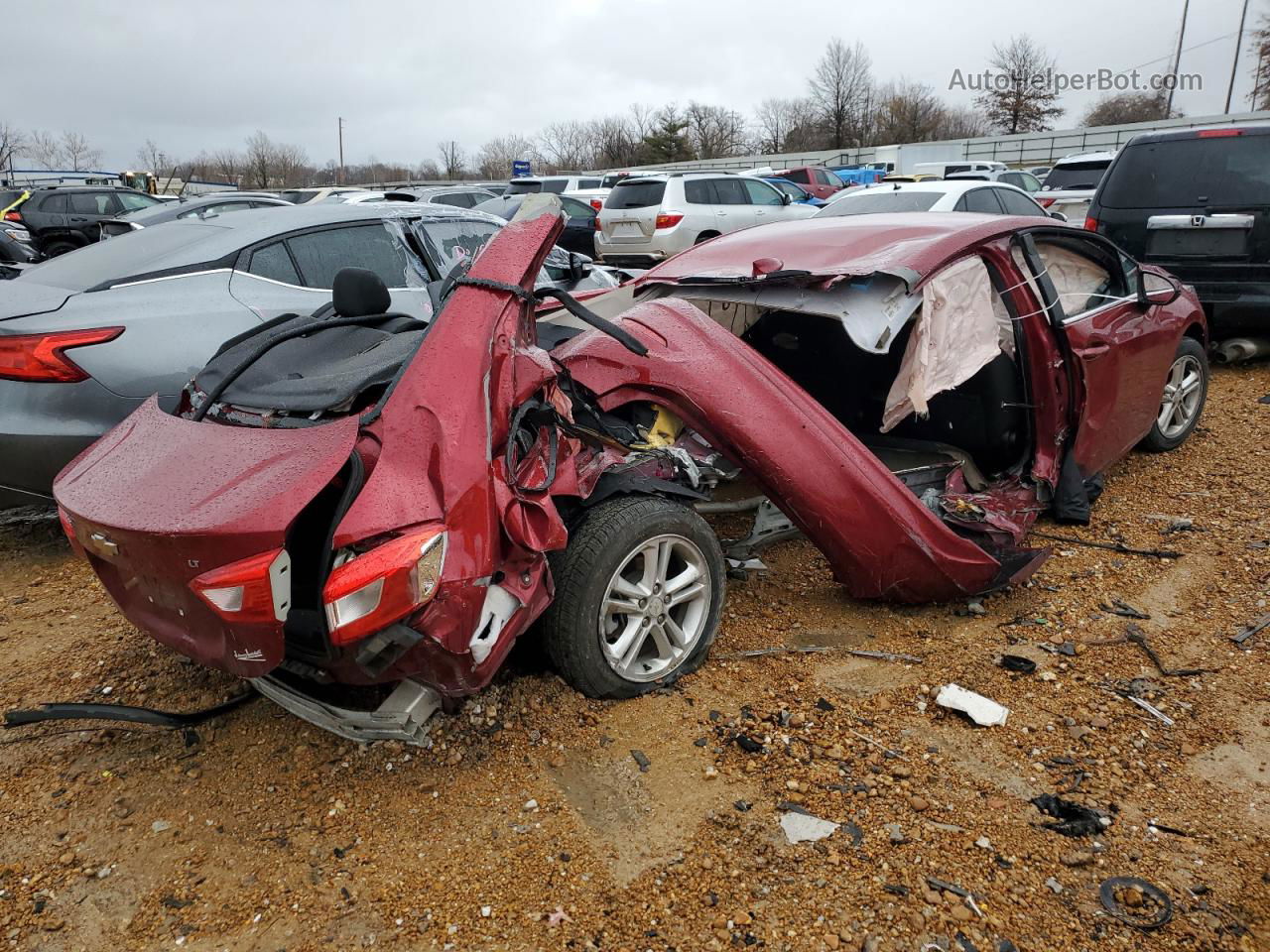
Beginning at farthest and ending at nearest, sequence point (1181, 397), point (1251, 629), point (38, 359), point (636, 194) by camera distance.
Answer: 1. point (636, 194)
2. point (1181, 397)
3. point (38, 359)
4. point (1251, 629)

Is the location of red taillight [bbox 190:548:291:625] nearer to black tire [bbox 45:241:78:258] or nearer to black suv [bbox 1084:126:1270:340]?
black suv [bbox 1084:126:1270:340]

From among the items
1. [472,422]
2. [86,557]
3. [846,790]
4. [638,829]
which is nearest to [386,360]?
[472,422]

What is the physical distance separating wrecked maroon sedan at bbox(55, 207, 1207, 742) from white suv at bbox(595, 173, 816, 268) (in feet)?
34.7

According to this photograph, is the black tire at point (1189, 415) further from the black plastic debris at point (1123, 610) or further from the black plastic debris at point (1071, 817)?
the black plastic debris at point (1071, 817)

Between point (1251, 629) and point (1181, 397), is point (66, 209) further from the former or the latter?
point (1251, 629)

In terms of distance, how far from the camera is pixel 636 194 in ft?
49.6

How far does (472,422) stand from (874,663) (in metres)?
1.74

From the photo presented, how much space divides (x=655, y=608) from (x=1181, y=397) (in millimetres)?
4195

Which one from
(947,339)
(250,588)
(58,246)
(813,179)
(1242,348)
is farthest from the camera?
(813,179)

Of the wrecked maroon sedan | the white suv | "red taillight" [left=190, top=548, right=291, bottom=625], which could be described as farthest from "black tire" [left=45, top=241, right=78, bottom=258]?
"red taillight" [left=190, top=548, right=291, bottom=625]

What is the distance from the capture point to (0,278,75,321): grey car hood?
392 cm

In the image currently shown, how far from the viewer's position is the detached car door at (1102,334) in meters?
4.01

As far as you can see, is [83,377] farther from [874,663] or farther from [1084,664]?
[1084,664]

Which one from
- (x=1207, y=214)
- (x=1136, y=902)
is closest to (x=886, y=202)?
(x=1207, y=214)
